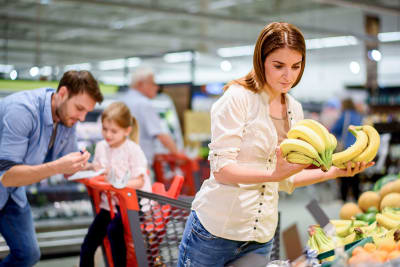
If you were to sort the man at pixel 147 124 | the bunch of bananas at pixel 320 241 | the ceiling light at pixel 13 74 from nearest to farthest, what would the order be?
the bunch of bananas at pixel 320 241 → the ceiling light at pixel 13 74 → the man at pixel 147 124

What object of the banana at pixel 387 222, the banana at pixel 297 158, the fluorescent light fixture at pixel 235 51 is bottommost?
the banana at pixel 387 222

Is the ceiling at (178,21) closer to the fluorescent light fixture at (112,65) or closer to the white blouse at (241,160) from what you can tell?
the fluorescent light fixture at (112,65)

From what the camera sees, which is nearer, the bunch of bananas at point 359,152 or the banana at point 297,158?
the banana at point 297,158

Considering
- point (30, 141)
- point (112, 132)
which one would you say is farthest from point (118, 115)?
point (30, 141)

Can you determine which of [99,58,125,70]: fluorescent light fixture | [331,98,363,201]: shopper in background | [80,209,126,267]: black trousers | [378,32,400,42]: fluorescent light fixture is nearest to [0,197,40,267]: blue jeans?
[80,209,126,267]: black trousers

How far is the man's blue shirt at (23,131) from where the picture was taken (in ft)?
9.18

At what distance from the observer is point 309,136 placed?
1847 mm

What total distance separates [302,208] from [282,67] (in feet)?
25.5

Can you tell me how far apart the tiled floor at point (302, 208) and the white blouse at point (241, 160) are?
115 inches

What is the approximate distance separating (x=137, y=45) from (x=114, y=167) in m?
20.5

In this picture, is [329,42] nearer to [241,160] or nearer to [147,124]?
[147,124]

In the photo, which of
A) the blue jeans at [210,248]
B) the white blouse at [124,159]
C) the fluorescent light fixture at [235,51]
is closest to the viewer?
the blue jeans at [210,248]

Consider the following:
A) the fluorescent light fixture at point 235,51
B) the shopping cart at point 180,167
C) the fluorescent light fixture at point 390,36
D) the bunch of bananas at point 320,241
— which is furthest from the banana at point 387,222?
the fluorescent light fixture at point 235,51

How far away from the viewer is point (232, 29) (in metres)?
21.7
